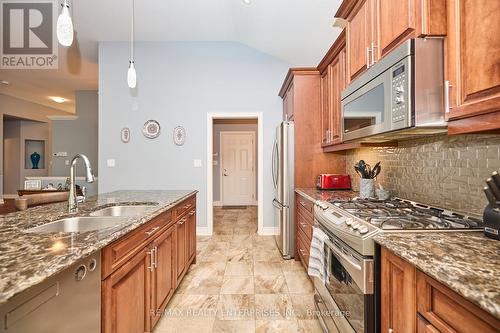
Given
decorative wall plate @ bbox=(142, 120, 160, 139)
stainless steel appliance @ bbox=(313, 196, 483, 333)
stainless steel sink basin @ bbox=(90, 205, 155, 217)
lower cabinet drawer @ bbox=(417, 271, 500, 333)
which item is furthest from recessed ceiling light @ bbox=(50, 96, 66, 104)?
lower cabinet drawer @ bbox=(417, 271, 500, 333)

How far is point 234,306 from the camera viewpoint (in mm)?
2104

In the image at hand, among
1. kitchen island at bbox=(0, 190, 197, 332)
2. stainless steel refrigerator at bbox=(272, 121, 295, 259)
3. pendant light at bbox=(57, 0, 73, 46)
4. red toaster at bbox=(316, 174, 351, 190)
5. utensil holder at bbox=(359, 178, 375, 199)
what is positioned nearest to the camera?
kitchen island at bbox=(0, 190, 197, 332)

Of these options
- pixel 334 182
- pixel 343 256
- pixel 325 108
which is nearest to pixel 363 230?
pixel 343 256

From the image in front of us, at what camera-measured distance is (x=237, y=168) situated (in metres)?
7.16

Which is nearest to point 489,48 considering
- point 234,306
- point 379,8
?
point 379,8

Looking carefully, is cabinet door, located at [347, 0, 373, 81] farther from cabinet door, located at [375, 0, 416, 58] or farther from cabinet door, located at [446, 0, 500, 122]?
cabinet door, located at [446, 0, 500, 122]

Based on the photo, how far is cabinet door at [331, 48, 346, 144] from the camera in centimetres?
245

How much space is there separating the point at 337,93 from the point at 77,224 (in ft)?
8.16

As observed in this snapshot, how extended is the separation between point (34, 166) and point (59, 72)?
4.83 metres

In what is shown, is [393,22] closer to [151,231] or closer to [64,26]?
[151,231]

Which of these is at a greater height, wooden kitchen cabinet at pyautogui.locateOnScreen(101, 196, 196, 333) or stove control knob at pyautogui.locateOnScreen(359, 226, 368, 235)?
stove control knob at pyautogui.locateOnScreen(359, 226, 368, 235)

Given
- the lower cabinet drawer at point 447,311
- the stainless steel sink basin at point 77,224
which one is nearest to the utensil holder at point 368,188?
the lower cabinet drawer at point 447,311

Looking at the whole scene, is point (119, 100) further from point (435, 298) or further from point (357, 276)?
point (435, 298)

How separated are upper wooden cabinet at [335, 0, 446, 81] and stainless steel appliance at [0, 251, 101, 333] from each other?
1.79 metres
